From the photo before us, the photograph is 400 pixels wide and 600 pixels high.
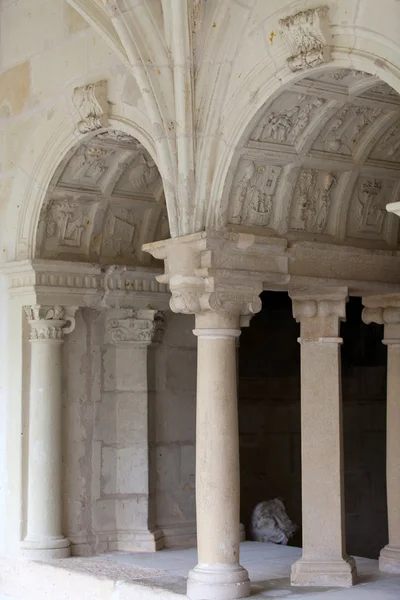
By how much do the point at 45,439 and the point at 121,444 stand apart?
0.62 metres

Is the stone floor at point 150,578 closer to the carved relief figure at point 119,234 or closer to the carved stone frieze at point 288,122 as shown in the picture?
the carved relief figure at point 119,234

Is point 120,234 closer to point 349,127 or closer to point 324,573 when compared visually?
point 349,127

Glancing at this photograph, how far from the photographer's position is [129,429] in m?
7.53

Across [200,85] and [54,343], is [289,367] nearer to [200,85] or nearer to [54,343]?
[54,343]

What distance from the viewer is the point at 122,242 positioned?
7.59 meters

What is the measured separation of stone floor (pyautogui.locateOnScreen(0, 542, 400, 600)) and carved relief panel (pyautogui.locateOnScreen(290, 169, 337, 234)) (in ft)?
6.82

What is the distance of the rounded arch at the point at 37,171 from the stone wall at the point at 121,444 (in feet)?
2.34

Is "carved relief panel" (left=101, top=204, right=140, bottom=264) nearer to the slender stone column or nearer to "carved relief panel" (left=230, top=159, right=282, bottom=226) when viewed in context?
"carved relief panel" (left=230, top=159, right=282, bottom=226)

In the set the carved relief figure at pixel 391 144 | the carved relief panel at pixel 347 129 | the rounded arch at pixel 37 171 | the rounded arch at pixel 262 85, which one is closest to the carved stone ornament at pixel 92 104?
the rounded arch at pixel 37 171

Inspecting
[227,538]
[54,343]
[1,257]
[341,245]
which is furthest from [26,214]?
[227,538]

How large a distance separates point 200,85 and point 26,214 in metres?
2.05

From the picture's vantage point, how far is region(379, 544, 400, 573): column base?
6266 millimetres

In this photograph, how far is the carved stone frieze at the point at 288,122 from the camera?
5.53m

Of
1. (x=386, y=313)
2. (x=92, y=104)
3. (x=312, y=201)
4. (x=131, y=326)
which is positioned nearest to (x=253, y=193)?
(x=312, y=201)
